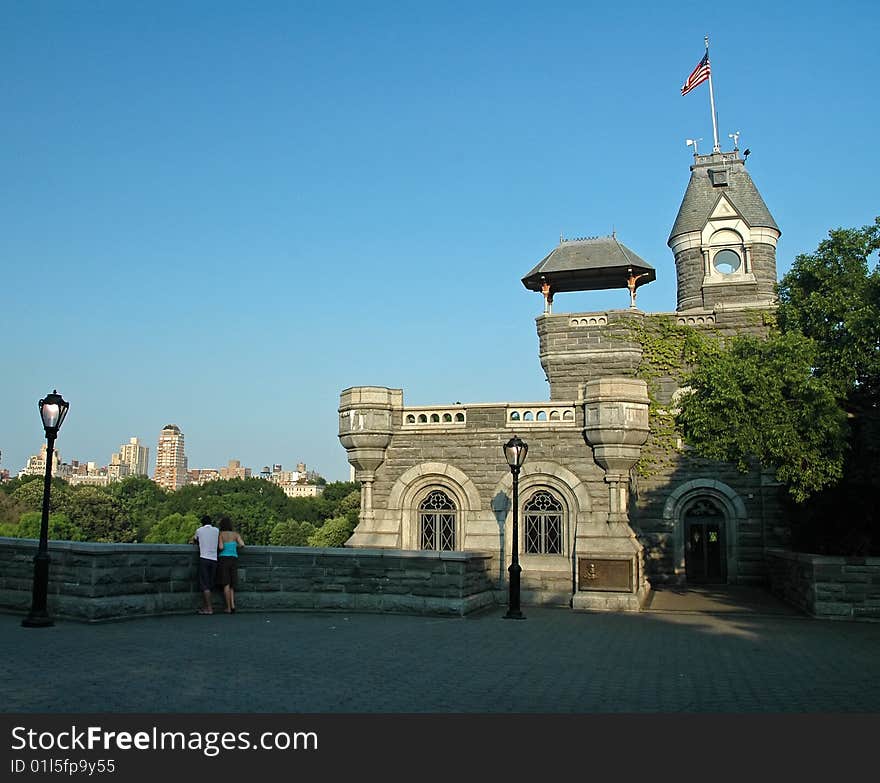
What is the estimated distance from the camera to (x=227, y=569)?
1370 cm

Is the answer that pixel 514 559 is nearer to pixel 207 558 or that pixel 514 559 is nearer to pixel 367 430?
pixel 207 558

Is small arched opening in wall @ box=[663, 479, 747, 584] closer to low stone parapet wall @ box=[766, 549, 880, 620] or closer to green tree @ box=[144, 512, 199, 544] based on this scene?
low stone parapet wall @ box=[766, 549, 880, 620]

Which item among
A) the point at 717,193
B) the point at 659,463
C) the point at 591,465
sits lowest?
the point at 591,465

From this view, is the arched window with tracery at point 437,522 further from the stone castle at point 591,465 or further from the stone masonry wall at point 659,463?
the stone masonry wall at point 659,463

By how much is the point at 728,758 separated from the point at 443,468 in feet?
47.4

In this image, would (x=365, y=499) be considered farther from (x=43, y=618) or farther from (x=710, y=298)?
(x=710, y=298)

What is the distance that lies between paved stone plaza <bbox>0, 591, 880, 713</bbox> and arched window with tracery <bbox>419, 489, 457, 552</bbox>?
5.69 meters

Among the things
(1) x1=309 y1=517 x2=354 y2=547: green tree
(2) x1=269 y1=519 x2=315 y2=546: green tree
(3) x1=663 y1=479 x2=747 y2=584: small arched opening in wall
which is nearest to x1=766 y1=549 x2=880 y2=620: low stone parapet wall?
(3) x1=663 y1=479 x2=747 y2=584: small arched opening in wall

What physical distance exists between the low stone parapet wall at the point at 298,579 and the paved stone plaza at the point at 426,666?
1.86ft

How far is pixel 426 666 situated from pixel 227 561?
581 cm

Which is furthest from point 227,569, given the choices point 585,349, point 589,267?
point 589,267

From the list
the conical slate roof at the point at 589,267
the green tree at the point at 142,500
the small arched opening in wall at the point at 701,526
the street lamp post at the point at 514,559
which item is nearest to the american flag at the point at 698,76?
the conical slate roof at the point at 589,267

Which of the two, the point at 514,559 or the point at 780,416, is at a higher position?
the point at 780,416

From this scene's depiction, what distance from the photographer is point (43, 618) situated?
11414mm
